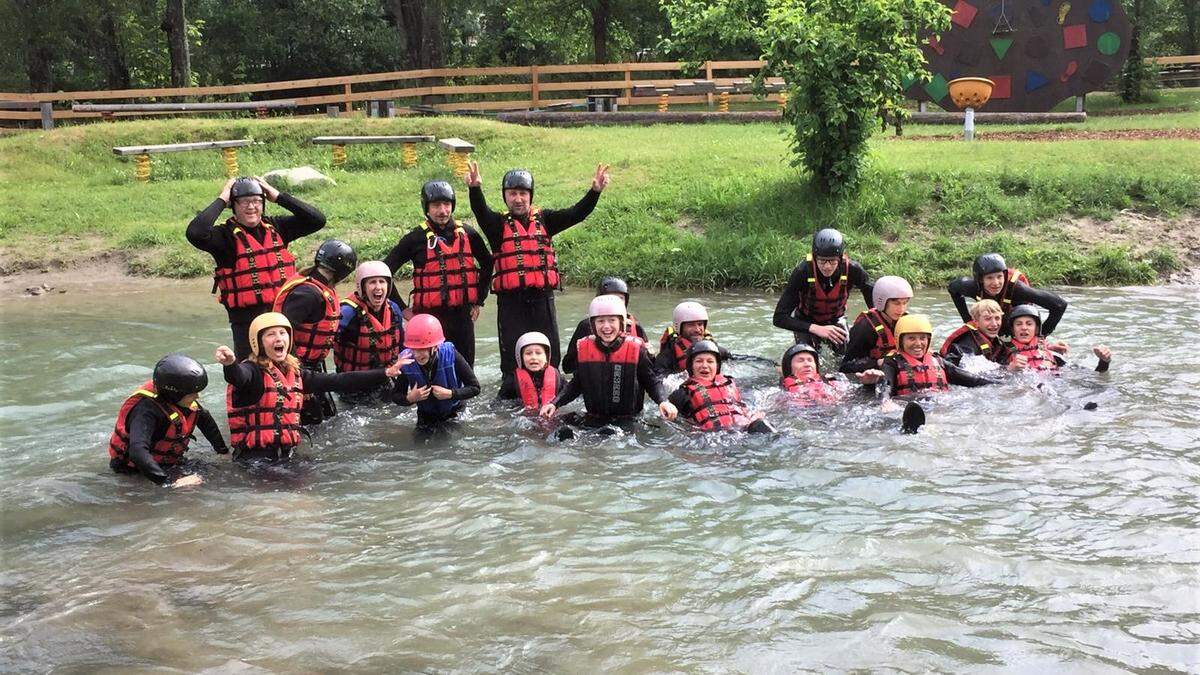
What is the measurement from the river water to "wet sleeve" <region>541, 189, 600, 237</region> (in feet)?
5.59

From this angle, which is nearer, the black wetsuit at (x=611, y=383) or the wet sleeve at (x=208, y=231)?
the wet sleeve at (x=208, y=231)

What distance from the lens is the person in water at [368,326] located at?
868 centimetres

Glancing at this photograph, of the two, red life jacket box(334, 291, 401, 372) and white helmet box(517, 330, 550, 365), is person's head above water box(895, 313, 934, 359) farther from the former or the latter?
red life jacket box(334, 291, 401, 372)

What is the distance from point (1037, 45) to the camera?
26016 millimetres

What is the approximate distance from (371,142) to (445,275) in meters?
13.8

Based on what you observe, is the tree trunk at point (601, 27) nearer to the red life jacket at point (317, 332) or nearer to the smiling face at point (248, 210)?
the smiling face at point (248, 210)

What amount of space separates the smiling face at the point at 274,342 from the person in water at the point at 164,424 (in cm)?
44

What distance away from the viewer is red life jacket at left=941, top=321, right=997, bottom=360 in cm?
970

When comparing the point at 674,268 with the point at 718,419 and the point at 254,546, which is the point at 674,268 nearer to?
the point at 718,419

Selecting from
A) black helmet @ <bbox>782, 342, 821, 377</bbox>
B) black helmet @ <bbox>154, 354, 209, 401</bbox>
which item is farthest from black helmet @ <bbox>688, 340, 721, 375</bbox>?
black helmet @ <bbox>154, 354, 209, 401</bbox>

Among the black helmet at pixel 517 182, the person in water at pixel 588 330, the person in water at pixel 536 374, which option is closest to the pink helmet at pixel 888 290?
the person in water at pixel 588 330

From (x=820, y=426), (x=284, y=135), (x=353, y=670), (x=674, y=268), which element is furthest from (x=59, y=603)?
(x=284, y=135)

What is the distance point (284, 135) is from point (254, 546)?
64.0 feet

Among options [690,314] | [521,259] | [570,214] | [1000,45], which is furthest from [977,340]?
[1000,45]
